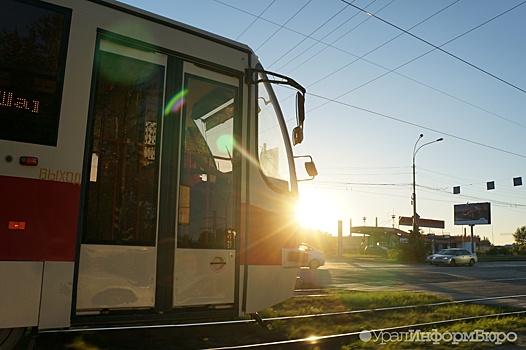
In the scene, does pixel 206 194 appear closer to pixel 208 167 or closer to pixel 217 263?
pixel 208 167

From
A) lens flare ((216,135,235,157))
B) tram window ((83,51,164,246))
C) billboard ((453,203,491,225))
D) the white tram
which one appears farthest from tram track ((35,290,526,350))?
billboard ((453,203,491,225))

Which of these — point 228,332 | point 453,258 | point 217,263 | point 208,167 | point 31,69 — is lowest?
point 228,332

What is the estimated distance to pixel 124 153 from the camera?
4.59 meters

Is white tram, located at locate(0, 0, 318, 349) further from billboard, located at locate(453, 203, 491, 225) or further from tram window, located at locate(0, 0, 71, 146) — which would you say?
billboard, located at locate(453, 203, 491, 225)

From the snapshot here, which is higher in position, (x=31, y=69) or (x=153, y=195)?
(x=31, y=69)

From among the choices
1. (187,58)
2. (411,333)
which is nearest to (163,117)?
(187,58)

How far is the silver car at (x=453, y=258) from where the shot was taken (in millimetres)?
34406

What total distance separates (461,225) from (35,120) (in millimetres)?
A: 70240

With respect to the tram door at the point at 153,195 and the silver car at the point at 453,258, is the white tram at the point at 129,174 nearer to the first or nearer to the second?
the tram door at the point at 153,195

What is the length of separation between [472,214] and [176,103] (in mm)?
68422

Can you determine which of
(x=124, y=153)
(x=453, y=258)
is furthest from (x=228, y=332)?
(x=453, y=258)

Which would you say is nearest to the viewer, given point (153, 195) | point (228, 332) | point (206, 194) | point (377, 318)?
point (153, 195)

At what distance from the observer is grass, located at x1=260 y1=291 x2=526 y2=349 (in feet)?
23.0

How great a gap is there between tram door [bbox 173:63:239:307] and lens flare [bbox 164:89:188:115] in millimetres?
53
